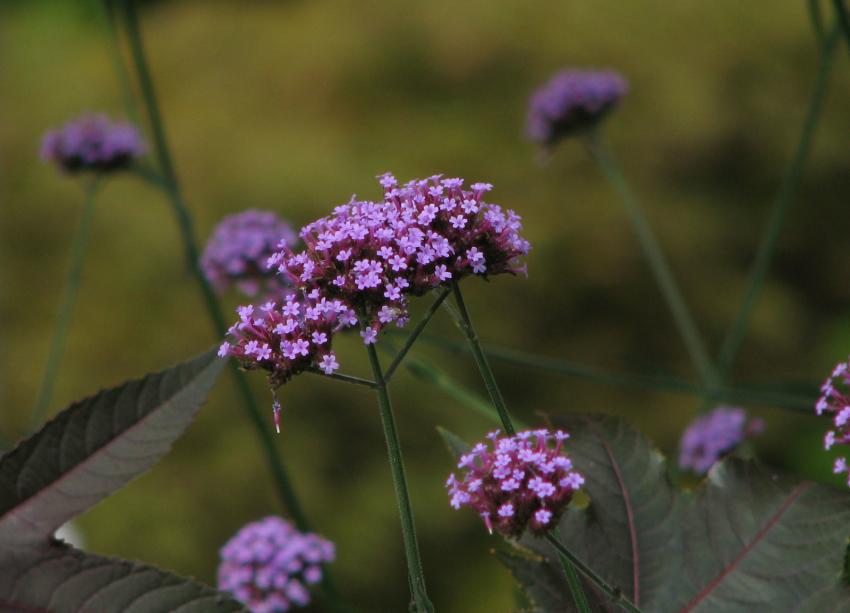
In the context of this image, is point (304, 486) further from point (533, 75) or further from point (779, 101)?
point (779, 101)

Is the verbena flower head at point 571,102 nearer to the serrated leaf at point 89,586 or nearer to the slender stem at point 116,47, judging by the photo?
the slender stem at point 116,47

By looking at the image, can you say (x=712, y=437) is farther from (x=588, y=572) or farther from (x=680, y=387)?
(x=588, y=572)

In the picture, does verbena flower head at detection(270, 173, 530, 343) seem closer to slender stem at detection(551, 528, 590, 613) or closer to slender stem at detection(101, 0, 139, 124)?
slender stem at detection(551, 528, 590, 613)

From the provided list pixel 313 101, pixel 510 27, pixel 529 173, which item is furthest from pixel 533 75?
pixel 313 101

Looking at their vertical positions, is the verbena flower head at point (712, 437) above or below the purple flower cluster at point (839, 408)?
above

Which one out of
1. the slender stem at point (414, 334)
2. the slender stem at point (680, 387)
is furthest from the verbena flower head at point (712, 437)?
the slender stem at point (414, 334)

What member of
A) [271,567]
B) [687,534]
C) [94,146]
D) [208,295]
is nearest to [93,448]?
[687,534]

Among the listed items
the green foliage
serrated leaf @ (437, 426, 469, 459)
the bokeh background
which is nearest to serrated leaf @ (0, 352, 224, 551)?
the green foliage
